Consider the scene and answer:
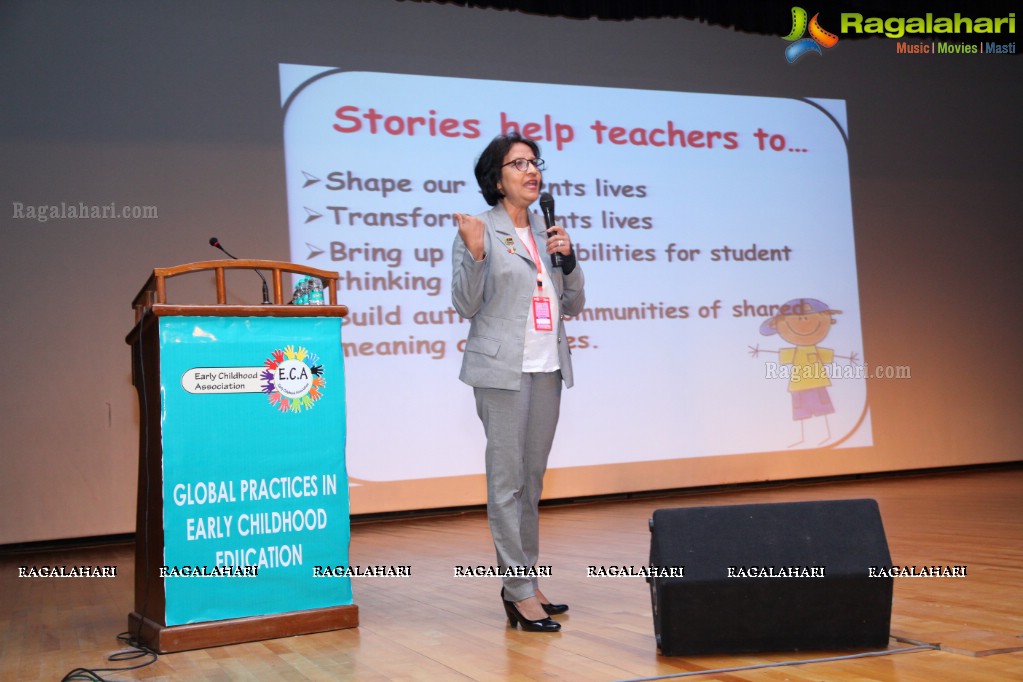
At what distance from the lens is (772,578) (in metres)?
2.01

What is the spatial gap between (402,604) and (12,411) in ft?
11.0

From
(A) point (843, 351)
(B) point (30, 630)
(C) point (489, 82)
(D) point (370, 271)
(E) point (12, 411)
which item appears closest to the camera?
(B) point (30, 630)

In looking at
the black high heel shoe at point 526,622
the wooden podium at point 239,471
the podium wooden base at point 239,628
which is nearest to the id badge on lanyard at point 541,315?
the wooden podium at point 239,471

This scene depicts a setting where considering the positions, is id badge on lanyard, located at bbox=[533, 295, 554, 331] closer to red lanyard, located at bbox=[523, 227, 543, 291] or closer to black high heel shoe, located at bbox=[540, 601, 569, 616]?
red lanyard, located at bbox=[523, 227, 543, 291]

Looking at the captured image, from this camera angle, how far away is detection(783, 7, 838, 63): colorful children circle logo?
7184 millimetres

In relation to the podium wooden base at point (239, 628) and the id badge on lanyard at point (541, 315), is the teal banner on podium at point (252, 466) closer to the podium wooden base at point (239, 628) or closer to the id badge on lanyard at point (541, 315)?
the podium wooden base at point (239, 628)

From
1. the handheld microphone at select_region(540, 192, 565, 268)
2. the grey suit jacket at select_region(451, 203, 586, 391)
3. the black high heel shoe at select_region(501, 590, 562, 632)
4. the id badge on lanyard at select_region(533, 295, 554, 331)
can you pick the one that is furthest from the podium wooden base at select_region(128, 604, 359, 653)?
the handheld microphone at select_region(540, 192, 565, 268)

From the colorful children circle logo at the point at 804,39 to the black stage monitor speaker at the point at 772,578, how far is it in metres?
5.83

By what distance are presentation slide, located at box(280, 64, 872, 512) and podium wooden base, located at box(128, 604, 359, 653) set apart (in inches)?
124

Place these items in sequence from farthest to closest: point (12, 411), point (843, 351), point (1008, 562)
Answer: point (843, 351) → point (12, 411) → point (1008, 562)

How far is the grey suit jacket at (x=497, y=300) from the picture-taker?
99.8 inches

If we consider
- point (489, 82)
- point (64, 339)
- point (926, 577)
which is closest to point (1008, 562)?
point (926, 577)

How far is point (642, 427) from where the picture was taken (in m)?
6.45

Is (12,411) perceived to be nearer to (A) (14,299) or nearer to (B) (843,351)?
(A) (14,299)
